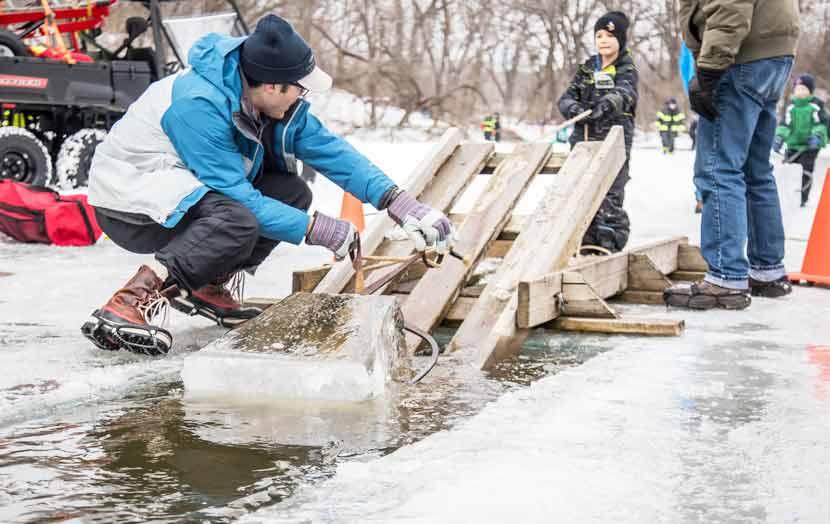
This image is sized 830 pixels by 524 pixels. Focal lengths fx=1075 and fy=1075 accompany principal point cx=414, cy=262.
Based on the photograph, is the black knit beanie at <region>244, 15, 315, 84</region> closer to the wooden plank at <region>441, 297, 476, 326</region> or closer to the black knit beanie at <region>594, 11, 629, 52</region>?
the wooden plank at <region>441, 297, 476, 326</region>

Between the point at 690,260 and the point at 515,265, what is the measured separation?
1.80 meters

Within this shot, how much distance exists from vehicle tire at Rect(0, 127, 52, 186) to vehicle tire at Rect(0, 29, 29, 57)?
971mm

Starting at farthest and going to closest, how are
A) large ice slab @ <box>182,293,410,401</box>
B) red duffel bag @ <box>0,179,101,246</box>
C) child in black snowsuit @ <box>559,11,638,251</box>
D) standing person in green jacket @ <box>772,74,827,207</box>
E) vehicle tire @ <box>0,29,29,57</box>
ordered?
standing person in green jacket @ <box>772,74,827,207</box> < vehicle tire @ <box>0,29,29,57</box> < red duffel bag @ <box>0,179,101,246</box> < child in black snowsuit @ <box>559,11,638,251</box> < large ice slab @ <box>182,293,410,401</box>

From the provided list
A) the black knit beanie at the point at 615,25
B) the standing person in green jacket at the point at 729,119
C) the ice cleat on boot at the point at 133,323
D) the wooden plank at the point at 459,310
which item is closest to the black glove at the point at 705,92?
the standing person in green jacket at the point at 729,119

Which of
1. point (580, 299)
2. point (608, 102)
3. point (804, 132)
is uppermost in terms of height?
point (608, 102)

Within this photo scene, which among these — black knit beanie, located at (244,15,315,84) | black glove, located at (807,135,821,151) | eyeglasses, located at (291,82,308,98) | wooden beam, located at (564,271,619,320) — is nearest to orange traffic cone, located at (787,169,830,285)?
wooden beam, located at (564,271,619,320)

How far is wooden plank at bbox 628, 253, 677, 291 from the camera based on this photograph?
4.73 metres

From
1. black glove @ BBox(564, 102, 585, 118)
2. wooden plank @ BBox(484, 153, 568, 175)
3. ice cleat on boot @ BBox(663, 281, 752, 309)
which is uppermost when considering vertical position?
black glove @ BBox(564, 102, 585, 118)

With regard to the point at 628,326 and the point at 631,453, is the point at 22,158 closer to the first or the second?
the point at 628,326

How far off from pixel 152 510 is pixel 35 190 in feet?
17.6

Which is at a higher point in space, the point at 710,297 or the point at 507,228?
the point at 507,228

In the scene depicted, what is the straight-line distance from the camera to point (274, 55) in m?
3.22

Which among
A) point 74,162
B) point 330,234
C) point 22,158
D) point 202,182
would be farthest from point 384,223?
point 74,162

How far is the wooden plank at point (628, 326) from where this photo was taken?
380 centimetres
